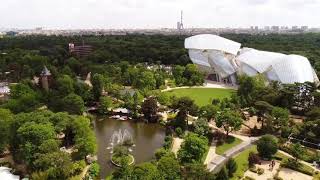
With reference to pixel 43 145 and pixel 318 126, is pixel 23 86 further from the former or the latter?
pixel 318 126

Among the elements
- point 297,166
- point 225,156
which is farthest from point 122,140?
point 297,166

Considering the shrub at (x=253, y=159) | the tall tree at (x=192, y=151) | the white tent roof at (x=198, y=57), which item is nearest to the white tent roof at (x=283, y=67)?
the white tent roof at (x=198, y=57)

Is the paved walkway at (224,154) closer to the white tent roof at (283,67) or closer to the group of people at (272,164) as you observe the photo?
the group of people at (272,164)

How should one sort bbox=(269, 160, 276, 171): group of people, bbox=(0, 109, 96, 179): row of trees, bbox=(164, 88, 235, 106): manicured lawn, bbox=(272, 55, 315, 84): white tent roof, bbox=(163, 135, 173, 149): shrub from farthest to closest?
1. bbox=(164, 88, 235, 106): manicured lawn
2. bbox=(272, 55, 315, 84): white tent roof
3. bbox=(163, 135, 173, 149): shrub
4. bbox=(269, 160, 276, 171): group of people
5. bbox=(0, 109, 96, 179): row of trees

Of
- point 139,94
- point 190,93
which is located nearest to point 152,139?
point 139,94

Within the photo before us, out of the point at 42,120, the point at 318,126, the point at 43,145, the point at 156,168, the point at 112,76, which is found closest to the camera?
the point at 156,168

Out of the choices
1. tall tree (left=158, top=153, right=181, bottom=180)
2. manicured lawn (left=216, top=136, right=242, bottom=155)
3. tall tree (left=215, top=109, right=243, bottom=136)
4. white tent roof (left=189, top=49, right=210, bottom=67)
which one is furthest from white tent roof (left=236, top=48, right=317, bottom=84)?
tall tree (left=158, top=153, right=181, bottom=180)

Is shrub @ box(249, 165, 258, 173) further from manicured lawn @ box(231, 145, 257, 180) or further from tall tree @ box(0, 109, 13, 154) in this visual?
tall tree @ box(0, 109, 13, 154)
